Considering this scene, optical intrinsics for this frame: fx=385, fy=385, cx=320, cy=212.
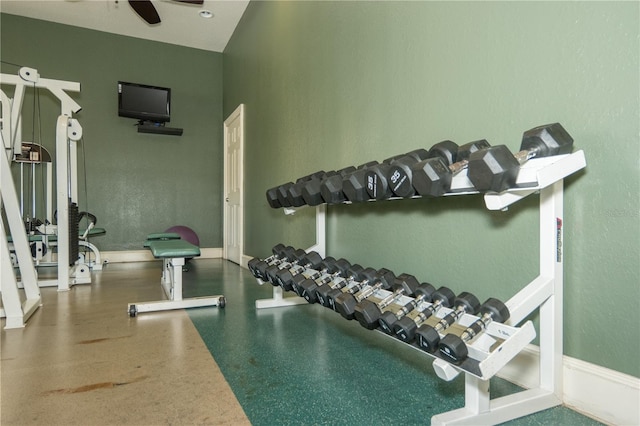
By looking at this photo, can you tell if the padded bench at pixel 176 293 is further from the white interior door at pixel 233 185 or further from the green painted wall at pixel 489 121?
the white interior door at pixel 233 185

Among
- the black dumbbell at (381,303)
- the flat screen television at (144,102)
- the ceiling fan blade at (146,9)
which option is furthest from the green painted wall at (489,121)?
the flat screen television at (144,102)

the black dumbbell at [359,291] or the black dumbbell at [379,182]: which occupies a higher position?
the black dumbbell at [379,182]

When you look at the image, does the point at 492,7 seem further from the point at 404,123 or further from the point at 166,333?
the point at 166,333

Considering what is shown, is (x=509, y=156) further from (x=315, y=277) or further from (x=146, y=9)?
(x=146, y=9)

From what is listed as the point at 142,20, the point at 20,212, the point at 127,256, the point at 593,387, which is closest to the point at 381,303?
the point at 593,387

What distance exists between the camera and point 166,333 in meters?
2.05

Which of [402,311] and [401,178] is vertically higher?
[401,178]

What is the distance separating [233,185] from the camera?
528 centimetres

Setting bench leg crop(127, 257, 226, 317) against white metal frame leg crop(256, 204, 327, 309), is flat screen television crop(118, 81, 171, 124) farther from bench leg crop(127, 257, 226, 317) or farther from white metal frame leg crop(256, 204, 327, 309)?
white metal frame leg crop(256, 204, 327, 309)

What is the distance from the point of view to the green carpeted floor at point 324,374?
121 centimetres

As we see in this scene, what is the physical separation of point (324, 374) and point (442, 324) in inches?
22.0

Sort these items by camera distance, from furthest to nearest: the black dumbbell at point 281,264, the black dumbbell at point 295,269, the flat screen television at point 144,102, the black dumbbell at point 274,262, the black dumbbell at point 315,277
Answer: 1. the flat screen television at point 144,102
2. the black dumbbell at point 274,262
3. the black dumbbell at point 281,264
4. the black dumbbell at point 295,269
5. the black dumbbell at point 315,277

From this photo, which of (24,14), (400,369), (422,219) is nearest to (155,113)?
(24,14)

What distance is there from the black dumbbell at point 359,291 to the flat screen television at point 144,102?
4.64m
